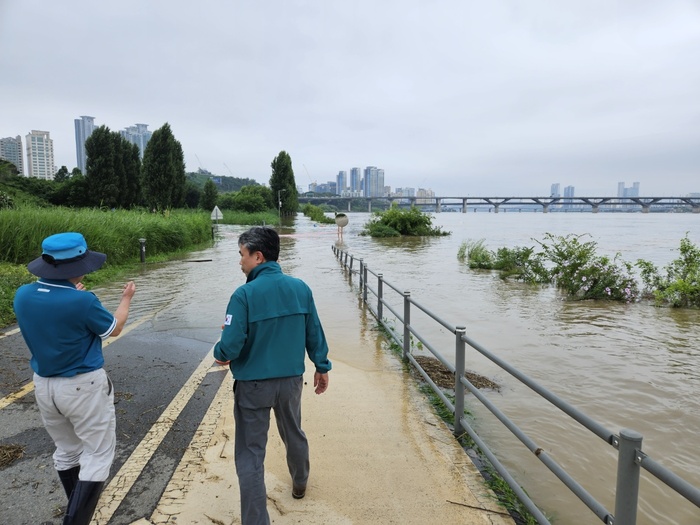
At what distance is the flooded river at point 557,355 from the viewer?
173 inches

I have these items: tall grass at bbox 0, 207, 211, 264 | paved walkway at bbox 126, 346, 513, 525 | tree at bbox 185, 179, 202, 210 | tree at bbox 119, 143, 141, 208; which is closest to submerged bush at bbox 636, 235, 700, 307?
paved walkway at bbox 126, 346, 513, 525

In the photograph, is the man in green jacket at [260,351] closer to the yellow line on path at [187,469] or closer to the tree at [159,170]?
the yellow line on path at [187,469]

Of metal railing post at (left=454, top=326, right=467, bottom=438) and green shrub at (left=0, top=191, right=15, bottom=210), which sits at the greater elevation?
green shrub at (left=0, top=191, right=15, bottom=210)

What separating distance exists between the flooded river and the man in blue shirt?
314cm

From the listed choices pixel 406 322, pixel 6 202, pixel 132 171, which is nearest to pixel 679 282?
pixel 406 322

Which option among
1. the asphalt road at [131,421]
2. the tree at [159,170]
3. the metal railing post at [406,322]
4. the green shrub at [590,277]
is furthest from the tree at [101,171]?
the metal railing post at [406,322]

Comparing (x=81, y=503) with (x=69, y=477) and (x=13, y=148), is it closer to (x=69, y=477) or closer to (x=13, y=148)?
(x=69, y=477)

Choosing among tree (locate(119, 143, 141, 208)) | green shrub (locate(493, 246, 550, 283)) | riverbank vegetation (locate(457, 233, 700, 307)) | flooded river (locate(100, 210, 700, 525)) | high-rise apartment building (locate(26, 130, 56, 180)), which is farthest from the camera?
high-rise apartment building (locate(26, 130, 56, 180))

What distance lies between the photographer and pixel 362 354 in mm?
6996

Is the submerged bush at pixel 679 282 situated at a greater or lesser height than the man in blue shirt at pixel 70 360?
lesser

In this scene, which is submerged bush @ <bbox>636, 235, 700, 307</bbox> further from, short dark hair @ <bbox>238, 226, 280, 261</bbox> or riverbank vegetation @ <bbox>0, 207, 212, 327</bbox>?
riverbank vegetation @ <bbox>0, 207, 212, 327</bbox>

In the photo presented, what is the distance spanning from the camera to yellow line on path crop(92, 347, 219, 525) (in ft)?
10.4

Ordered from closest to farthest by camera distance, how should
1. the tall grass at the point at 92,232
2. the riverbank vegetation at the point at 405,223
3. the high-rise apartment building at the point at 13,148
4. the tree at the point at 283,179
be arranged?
1. the tall grass at the point at 92,232
2. the riverbank vegetation at the point at 405,223
3. the tree at the point at 283,179
4. the high-rise apartment building at the point at 13,148

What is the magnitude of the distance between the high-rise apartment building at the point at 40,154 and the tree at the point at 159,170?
91701 millimetres
